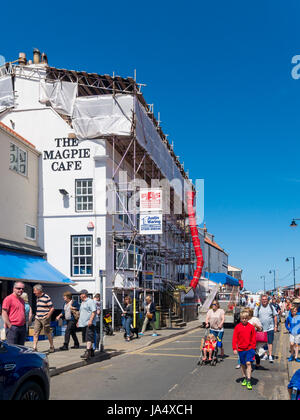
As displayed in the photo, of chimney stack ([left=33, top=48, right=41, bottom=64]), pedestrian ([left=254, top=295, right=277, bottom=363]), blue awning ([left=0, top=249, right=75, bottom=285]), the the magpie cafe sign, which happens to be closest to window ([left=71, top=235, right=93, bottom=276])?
blue awning ([left=0, top=249, right=75, bottom=285])

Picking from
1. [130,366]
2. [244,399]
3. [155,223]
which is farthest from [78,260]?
[244,399]

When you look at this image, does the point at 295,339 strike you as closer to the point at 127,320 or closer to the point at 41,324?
the point at 41,324

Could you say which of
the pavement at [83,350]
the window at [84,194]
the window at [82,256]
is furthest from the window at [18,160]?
the pavement at [83,350]

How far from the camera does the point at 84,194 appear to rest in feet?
80.3

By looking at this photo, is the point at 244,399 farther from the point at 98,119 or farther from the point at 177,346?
the point at 98,119

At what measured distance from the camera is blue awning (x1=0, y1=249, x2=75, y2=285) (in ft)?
59.7

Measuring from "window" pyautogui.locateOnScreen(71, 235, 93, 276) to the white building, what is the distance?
0.17 feet

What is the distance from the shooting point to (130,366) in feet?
40.1

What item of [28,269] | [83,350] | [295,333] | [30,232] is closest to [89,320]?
[83,350]

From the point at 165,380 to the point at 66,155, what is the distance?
55.2 ft

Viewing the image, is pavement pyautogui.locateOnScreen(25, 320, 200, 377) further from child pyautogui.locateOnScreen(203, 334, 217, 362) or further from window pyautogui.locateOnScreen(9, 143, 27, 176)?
window pyautogui.locateOnScreen(9, 143, 27, 176)

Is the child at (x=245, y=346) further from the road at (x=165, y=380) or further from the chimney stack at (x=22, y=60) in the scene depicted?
the chimney stack at (x=22, y=60)

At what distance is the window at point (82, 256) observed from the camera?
24.0 m

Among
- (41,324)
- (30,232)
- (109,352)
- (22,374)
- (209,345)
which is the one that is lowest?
(109,352)
